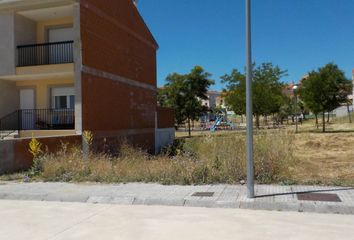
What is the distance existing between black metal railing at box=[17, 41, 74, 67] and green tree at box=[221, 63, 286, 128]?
87.4ft

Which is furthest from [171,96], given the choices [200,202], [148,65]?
[200,202]

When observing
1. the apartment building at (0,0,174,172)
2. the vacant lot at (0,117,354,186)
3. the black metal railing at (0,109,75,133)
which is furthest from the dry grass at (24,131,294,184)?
the black metal railing at (0,109,75,133)

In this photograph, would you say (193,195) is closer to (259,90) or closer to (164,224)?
(164,224)

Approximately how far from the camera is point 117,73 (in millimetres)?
25375

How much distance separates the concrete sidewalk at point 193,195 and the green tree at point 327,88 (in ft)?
109

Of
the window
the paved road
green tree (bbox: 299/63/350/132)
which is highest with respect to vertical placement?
green tree (bbox: 299/63/350/132)

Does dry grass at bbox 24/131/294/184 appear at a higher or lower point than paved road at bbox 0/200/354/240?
higher

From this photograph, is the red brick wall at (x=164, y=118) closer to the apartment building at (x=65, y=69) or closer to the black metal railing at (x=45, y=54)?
the apartment building at (x=65, y=69)

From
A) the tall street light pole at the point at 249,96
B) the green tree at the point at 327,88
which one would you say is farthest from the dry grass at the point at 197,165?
the green tree at the point at 327,88

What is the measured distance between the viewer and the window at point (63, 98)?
23766mm

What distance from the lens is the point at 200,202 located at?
888cm

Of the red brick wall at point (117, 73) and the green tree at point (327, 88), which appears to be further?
the green tree at point (327, 88)

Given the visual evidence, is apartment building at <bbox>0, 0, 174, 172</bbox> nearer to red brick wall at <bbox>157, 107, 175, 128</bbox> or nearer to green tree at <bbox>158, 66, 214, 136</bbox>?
red brick wall at <bbox>157, 107, 175, 128</bbox>

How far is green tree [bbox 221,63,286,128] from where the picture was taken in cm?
4572
